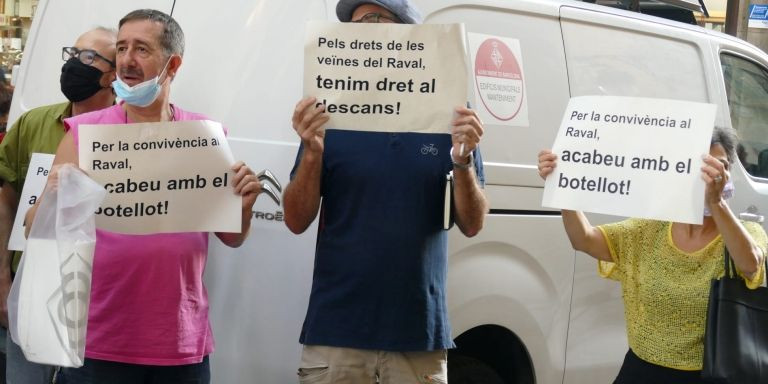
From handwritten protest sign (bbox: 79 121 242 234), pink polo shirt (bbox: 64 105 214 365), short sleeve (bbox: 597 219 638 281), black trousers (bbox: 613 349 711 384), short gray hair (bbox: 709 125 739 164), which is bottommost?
black trousers (bbox: 613 349 711 384)

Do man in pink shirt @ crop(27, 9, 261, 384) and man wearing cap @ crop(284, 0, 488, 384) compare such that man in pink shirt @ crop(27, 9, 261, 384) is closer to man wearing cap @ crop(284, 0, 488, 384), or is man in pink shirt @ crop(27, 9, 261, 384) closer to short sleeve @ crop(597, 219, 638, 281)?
man wearing cap @ crop(284, 0, 488, 384)

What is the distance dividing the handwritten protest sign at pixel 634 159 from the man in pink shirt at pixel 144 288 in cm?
106

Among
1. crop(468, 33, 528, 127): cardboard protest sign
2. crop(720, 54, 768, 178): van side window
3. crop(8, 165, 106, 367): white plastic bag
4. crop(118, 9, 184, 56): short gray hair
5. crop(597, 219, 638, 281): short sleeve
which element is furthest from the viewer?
crop(720, 54, 768, 178): van side window

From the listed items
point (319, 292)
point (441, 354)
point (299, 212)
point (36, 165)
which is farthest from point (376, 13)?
point (36, 165)

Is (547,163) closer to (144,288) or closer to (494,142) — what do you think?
(494,142)

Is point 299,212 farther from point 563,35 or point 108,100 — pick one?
point 563,35

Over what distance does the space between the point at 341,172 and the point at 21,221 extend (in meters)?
1.25

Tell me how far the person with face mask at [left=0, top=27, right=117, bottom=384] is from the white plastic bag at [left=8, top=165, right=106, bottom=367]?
88 centimetres

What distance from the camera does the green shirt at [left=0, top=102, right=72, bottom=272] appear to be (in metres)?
3.70

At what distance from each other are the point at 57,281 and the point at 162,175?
48 centimetres

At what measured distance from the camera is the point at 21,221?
3525mm

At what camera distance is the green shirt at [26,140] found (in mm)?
3695

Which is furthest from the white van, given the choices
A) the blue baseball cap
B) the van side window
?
the blue baseball cap

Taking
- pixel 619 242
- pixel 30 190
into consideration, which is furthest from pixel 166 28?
pixel 619 242
